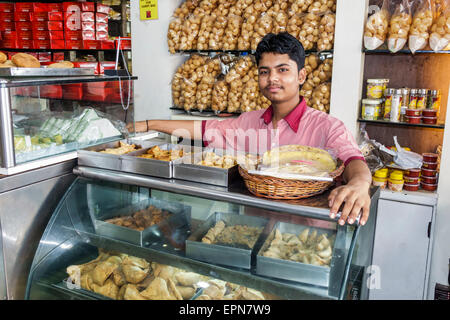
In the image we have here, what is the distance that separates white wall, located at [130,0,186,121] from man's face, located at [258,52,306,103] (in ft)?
5.60

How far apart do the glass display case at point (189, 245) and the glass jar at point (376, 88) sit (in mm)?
1535

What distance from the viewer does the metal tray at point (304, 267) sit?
1.13 m

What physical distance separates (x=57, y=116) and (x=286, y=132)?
3.80ft

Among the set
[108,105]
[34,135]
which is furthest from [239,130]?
[34,135]

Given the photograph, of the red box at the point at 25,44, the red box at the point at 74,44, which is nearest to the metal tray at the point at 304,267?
the red box at the point at 74,44

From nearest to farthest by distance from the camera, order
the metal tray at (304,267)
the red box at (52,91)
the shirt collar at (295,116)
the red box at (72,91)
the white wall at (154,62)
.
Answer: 1. the metal tray at (304,267)
2. the red box at (52,91)
3. the red box at (72,91)
4. the shirt collar at (295,116)
5. the white wall at (154,62)

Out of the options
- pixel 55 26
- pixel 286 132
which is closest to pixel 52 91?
pixel 286 132

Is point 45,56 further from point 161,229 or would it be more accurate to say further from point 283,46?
point 161,229

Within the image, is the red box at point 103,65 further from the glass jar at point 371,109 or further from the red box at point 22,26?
the glass jar at point 371,109

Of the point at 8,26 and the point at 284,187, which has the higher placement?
the point at 8,26

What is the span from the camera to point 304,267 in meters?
1.15

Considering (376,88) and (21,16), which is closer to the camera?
(376,88)

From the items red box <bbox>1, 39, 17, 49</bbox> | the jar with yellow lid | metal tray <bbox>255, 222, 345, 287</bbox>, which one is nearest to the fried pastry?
metal tray <bbox>255, 222, 345, 287</bbox>
